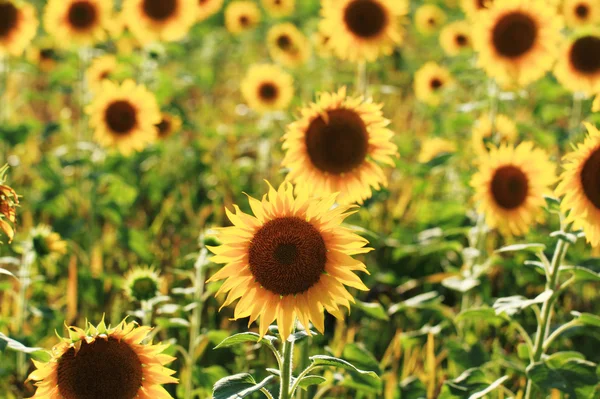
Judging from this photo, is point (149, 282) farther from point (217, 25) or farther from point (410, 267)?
point (217, 25)

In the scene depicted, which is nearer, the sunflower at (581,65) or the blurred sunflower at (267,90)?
the sunflower at (581,65)

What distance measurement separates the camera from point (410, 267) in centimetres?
494

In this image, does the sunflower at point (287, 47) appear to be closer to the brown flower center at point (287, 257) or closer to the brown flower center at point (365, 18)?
the brown flower center at point (365, 18)

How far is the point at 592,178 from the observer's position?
8.43 ft

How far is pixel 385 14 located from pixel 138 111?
180cm

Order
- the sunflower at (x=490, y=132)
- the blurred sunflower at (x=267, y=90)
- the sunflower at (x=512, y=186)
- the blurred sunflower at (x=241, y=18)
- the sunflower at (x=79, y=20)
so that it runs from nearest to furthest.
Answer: the sunflower at (x=512, y=186) → the sunflower at (x=490, y=132) → the sunflower at (x=79, y=20) → the blurred sunflower at (x=267, y=90) → the blurred sunflower at (x=241, y=18)

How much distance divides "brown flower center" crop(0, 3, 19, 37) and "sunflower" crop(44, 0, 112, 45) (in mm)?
295

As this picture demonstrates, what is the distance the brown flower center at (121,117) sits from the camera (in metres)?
4.80

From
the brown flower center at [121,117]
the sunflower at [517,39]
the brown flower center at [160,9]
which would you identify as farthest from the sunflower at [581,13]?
the brown flower center at [121,117]

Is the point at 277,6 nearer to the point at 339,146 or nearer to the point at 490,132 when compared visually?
the point at 490,132

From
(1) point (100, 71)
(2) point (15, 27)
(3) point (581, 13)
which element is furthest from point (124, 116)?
(3) point (581, 13)

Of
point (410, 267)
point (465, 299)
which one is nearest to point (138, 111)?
point (410, 267)

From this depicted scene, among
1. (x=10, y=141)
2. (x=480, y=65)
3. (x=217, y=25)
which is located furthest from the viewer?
(x=217, y=25)

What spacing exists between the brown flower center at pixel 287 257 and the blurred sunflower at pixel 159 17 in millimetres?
3881
